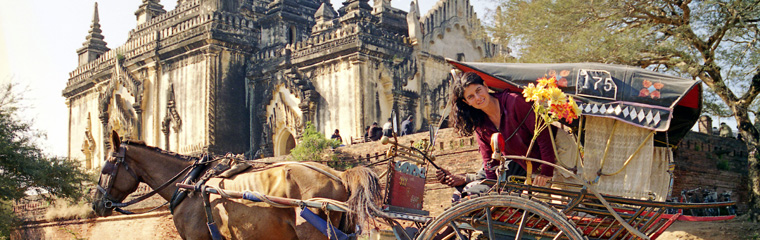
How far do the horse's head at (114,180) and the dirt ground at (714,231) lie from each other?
7560 millimetres

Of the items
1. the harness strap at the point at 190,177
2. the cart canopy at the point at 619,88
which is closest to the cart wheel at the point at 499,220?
the cart canopy at the point at 619,88

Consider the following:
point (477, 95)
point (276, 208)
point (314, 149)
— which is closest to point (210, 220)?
point (276, 208)

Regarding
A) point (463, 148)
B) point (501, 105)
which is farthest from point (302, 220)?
point (463, 148)

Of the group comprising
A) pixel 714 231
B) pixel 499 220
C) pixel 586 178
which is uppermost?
pixel 586 178

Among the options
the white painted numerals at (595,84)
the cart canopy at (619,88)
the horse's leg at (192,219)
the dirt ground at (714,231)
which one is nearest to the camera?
the cart canopy at (619,88)

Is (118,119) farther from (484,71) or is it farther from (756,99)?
(484,71)

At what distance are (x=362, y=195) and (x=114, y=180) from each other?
9.51 ft

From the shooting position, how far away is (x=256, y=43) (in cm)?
2291

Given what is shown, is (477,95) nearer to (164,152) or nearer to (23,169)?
(164,152)

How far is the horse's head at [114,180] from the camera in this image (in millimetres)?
7641

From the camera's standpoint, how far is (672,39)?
517 inches

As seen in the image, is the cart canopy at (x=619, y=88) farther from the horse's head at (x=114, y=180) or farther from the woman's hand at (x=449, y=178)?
the horse's head at (x=114, y=180)

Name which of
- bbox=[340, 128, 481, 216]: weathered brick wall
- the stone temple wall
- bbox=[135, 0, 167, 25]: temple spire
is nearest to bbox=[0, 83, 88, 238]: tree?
the stone temple wall

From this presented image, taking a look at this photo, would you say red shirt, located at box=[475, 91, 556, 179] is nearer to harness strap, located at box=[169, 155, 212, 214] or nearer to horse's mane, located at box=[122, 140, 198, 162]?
harness strap, located at box=[169, 155, 212, 214]
